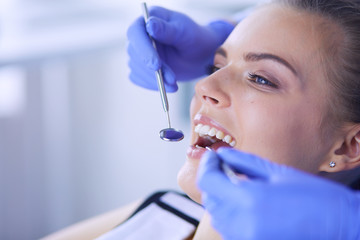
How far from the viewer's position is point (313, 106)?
1.08 m

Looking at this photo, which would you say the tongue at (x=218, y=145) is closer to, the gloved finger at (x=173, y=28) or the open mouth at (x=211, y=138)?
the open mouth at (x=211, y=138)

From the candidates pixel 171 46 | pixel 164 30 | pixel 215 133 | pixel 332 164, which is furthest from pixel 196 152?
pixel 171 46

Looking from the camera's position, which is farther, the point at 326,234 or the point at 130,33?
the point at 130,33

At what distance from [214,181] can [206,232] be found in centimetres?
47

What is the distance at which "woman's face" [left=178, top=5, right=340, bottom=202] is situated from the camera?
1068mm

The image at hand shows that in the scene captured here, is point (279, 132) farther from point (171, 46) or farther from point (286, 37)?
point (171, 46)

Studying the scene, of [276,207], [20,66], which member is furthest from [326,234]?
[20,66]

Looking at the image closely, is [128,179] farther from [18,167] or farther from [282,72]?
[282,72]

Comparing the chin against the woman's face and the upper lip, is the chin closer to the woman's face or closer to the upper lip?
the woman's face

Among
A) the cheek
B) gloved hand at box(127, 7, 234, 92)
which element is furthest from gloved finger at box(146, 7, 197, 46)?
the cheek

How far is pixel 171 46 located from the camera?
1.59 metres

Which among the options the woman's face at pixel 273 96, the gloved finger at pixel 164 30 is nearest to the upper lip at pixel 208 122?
the woman's face at pixel 273 96

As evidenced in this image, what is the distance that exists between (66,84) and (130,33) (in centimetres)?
105

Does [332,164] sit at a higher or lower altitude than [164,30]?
lower
